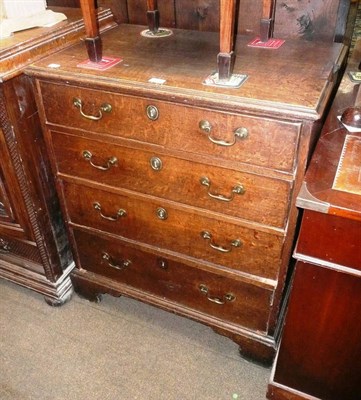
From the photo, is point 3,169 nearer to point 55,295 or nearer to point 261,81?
point 55,295

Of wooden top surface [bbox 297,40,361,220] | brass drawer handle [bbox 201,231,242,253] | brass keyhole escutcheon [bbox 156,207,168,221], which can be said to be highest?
wooden top surface [bbox 297,40,361,220]

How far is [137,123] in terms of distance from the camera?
1.19 meters

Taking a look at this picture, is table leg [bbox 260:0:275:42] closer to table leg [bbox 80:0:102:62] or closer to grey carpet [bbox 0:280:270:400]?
table leg [bbox 80:0:102:62]

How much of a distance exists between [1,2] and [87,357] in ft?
4.39

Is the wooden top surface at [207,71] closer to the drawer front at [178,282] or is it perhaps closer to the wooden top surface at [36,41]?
the wooden top surface at [36,41]

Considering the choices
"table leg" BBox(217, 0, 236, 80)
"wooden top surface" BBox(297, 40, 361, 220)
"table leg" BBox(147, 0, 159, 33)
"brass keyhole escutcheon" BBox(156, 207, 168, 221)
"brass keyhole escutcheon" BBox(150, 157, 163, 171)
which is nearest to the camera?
"wooden top surface" BBox(297, 40, 361, 220)

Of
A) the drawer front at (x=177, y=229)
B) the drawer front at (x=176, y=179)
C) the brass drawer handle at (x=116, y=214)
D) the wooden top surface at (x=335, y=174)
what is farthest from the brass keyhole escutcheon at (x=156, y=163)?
the wooden top surface at (x=335, y=174)

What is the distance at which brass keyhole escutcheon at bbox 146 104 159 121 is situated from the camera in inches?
44.7

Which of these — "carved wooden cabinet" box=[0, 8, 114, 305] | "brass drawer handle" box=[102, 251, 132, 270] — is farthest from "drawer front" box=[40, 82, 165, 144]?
"brass drawer handle" box=[102, 251, 132, 270]

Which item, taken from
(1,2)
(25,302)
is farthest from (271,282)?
(1,2)

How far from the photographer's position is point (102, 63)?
1.24 m

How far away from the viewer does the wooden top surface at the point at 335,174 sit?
0.88m

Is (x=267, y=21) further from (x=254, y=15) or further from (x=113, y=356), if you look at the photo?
(x=113, y=356)

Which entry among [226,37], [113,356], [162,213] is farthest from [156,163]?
[113,356]
